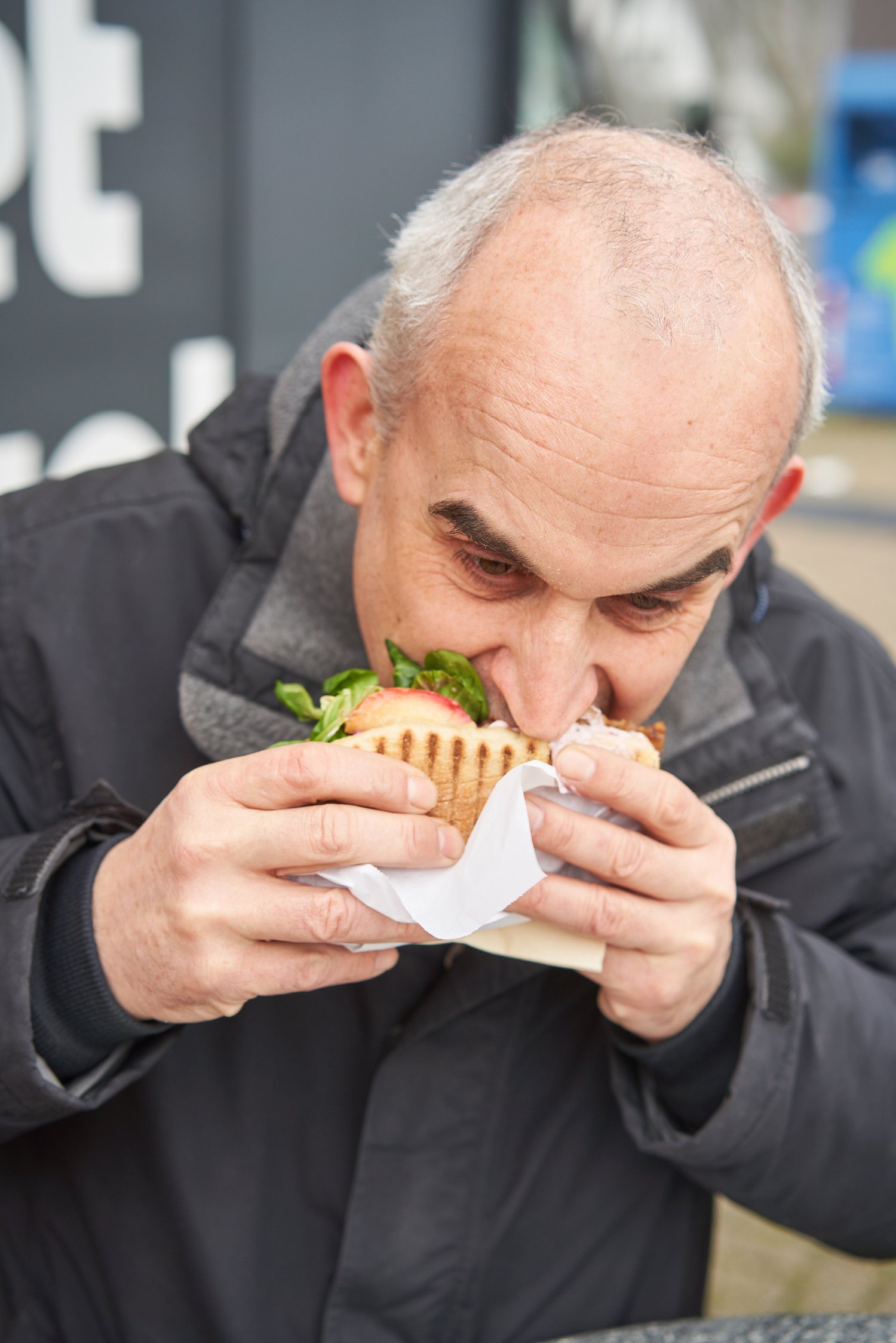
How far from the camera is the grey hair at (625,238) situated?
1.52 m

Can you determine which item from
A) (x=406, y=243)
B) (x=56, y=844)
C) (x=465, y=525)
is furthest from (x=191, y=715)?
(x=406, y=243)

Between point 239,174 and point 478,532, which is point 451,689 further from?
point 239,174

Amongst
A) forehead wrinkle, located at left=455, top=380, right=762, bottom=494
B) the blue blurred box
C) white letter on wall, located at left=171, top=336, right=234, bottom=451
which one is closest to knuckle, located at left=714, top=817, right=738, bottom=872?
forehead wrinkle, located at left=455, top=380, right=762, bottom=494

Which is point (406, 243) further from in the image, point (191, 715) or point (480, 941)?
point (480, 941)

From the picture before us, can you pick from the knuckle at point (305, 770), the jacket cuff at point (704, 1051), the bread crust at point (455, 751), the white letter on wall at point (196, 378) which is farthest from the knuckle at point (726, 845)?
the white letter on wall at point (196, 378)

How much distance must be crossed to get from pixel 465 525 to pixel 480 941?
1.88 feet

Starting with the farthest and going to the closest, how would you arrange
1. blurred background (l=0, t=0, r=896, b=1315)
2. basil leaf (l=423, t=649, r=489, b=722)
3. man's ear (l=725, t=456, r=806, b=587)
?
blurred background (l=0, t=0, r=896, b=1315), man's ear (l=725, t=456, r=806, b=587), basil leaf (l=423, t=649, r=489, b=722)

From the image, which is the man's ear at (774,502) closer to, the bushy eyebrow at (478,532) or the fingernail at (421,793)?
the bushy eyebrow at (478,532)

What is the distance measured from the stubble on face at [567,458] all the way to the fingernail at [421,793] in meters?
0.22

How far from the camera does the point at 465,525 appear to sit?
1602mm

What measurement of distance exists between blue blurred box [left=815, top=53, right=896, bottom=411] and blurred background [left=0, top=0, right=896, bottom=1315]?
6550 mm

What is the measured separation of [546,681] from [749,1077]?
681 millimetres

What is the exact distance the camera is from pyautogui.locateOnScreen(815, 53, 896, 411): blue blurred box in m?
13.5

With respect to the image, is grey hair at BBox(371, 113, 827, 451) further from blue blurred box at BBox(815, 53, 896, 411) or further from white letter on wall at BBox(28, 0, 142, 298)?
blue blurred box at BBox(815, 53, 896, 411)
